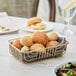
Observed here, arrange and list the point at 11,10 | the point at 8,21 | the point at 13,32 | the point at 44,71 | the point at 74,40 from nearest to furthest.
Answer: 1. the point at 44,71
2. the point at 74,40
3. the point at 13,32
4. the point at 8,21
5. the point at 11,10

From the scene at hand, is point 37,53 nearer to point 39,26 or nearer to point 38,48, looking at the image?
point 38,48

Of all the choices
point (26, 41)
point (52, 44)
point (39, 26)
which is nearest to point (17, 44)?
point (26, 41)

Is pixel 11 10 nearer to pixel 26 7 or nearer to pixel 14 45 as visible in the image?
pixel 26 7

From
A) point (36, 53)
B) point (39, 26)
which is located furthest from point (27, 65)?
point (39, 26)

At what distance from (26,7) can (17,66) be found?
1.79m

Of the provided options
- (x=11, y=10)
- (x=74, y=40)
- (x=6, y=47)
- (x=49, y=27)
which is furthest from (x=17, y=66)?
(x=11, y=10)

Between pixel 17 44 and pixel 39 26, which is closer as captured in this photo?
pixel 17 44

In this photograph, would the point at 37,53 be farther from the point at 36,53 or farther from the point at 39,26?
the point at 39,26

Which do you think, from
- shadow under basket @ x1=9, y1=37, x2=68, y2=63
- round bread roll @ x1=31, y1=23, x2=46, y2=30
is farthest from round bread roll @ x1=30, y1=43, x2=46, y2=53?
round bread roll @ x1=31, y1=23, x2=46, y2=30

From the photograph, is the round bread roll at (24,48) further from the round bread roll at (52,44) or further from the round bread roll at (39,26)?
the round bread roll at (39,26)

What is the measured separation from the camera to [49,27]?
146 centimetres

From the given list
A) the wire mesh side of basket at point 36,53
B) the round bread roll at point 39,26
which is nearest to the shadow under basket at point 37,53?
the wire mesh side of basket at point 36,53

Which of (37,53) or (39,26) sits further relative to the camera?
(39,26)

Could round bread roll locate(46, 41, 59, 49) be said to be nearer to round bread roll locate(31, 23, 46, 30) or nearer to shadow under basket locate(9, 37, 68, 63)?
shadow under basket locate(9, 37, 68, 63)
